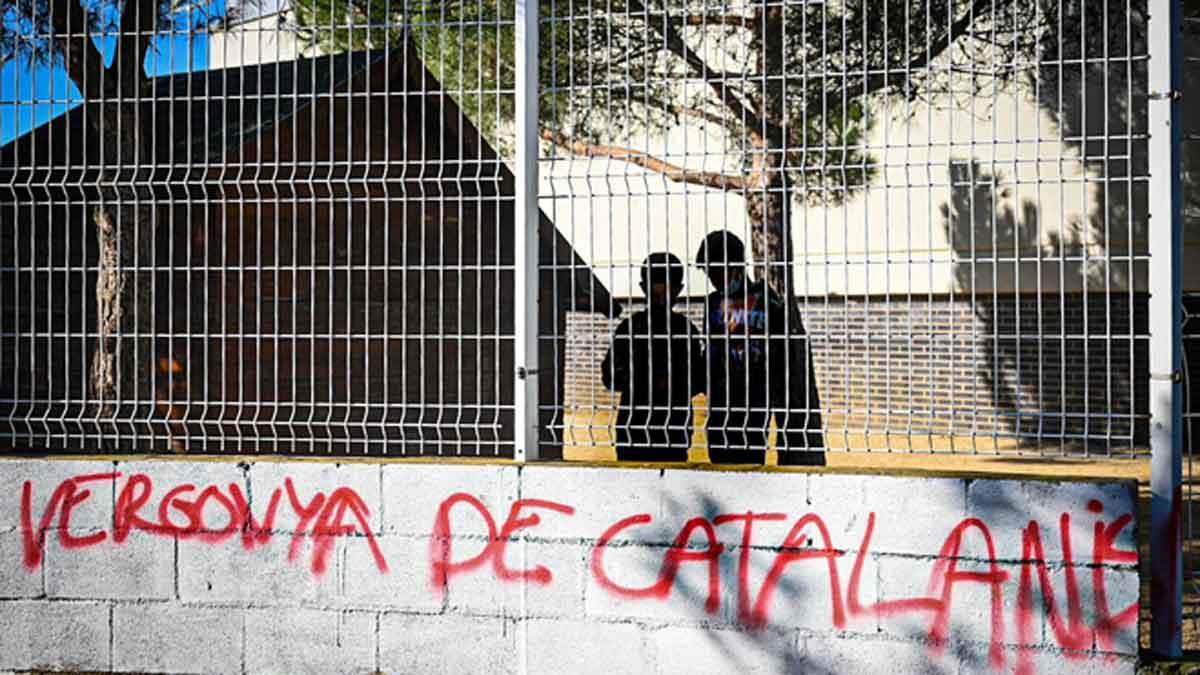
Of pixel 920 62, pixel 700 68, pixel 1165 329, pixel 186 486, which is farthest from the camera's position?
pixel 700 68

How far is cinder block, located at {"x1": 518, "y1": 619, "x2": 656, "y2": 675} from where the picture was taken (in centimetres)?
467

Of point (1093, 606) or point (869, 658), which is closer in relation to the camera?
point (1093, 606)

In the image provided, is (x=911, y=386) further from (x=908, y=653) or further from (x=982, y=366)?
(x=908, y=653)

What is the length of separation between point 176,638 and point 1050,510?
10.4 feet

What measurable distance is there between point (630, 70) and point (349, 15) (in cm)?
112

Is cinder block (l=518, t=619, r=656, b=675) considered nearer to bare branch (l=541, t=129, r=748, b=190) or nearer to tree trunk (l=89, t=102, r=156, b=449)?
bare branch (l=541, t=129, r=748, b=190)

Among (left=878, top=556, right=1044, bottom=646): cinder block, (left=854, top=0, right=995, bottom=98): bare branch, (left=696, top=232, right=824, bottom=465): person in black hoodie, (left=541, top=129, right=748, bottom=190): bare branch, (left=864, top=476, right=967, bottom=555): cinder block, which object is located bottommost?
(left=878, top=556, right=1044, bottom=646): cinder block

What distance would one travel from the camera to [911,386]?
461 cm

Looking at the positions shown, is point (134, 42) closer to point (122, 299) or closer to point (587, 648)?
point (122, 299)

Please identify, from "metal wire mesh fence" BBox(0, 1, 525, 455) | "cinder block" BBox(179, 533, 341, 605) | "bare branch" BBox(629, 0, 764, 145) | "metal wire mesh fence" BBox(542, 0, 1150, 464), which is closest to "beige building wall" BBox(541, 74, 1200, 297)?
"metal wire mesh fence" BBox(542, 0, 1150, 464)

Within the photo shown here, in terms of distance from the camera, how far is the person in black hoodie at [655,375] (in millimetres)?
4805

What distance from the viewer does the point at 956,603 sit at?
4.37m

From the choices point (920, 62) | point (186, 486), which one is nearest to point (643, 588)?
point (186, 486)

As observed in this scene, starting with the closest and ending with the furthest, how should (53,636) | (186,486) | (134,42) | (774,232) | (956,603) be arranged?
(956,603) < (186,486) < (53,636) < (774,232) < (134,42)
